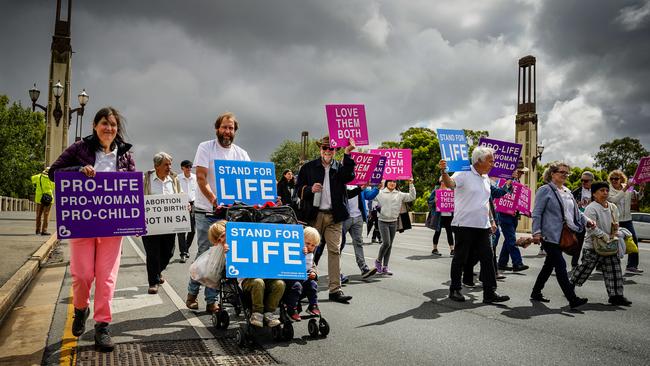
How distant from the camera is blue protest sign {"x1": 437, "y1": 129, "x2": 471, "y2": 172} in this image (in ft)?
28.2

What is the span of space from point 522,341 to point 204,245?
363 cm

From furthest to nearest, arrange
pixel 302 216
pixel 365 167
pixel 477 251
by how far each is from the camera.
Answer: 1. pixel 365 167
2. pixel 477 251
3. pixel 302 216

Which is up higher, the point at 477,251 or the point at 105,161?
the point at 105,161

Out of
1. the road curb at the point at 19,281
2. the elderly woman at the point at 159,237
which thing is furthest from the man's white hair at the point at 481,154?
the road curb at the point at 19,281

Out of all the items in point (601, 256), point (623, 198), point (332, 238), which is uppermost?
point (623, 198)

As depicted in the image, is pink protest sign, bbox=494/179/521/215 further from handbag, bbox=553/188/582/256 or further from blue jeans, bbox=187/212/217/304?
blue jeans, bbox=187/212/217/304

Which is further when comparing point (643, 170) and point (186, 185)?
point (643, 170)

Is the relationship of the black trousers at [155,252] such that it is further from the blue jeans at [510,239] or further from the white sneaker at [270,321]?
the blue jeans at [510,239]

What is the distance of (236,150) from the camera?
20.8 feet

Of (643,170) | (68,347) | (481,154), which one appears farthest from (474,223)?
(643,170)

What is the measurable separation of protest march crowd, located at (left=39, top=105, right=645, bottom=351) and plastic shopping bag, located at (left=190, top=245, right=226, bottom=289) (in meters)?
0.05

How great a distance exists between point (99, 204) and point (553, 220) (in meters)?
5.84

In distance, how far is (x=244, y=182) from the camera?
5.89 m

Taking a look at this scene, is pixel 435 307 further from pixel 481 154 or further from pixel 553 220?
pixel 481 154
